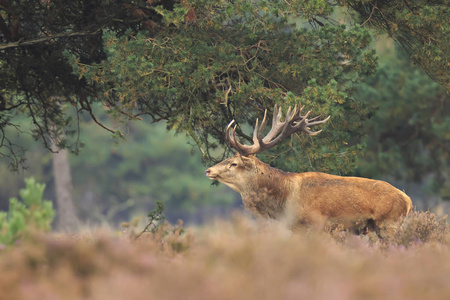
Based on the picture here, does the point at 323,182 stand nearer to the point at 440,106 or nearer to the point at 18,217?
the point at 18,217

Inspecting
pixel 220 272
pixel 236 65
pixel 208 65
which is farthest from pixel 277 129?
pixel 220 272

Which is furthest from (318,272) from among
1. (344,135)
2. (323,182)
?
(344,135)

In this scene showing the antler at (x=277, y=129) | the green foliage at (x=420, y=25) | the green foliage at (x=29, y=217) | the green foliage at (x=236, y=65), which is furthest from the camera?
the green foliage at (x=420, y=25)

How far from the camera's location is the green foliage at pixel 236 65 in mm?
11000

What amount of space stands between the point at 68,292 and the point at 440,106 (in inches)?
1006

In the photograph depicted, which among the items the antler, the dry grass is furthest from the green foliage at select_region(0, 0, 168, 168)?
the dry grass

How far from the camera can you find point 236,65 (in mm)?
11656

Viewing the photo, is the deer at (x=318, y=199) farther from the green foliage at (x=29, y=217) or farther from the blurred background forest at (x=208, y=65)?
the green foliage at (x=29, y=217)

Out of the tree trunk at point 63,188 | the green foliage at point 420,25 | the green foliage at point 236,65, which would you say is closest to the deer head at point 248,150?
the green foliage at point 236,65

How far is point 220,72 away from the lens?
1233 centimetres

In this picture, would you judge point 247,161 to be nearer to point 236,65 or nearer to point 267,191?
point 267,191

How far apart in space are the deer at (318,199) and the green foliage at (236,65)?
132 cm

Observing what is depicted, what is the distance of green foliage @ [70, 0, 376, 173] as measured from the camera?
1100 centimetres

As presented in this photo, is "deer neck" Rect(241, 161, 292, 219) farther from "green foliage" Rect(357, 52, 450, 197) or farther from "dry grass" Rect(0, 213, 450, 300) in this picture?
"green foliage" Rect(357, 52, 450, 197)
